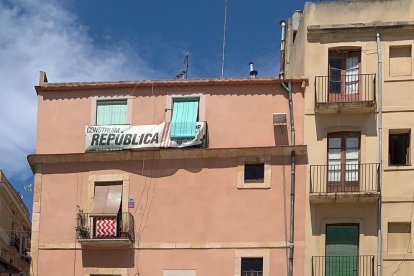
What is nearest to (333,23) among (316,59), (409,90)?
(316,59)

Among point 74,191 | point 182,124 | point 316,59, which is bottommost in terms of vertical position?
point 74,191

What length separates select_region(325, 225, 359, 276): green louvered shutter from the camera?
1298 inches

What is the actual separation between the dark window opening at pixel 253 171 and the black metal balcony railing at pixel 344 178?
1861mm

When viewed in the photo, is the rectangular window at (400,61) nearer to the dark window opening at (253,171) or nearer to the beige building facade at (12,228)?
the dark window opening at (253,171)

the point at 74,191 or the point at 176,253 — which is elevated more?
the point at 74,191

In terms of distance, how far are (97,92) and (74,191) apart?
3.83 m

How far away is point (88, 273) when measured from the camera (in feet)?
113

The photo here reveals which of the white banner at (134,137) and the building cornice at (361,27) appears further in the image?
the white banner at (134,137)

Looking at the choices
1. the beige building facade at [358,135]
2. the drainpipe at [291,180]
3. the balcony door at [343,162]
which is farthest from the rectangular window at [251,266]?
the balcony door at [343,162]

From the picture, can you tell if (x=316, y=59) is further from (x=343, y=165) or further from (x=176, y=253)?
(x=176, y=253)

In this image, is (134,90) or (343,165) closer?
(343,165)

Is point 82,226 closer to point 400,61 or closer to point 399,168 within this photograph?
point 399,168

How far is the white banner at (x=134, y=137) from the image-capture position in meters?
34.9

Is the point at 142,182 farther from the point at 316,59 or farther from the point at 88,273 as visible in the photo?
the point at 316,59
